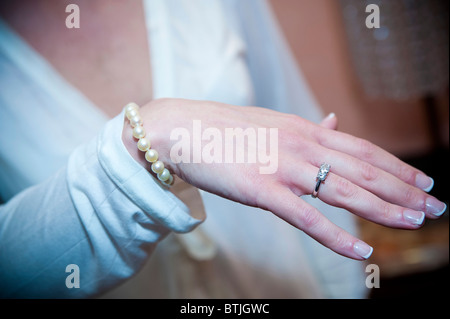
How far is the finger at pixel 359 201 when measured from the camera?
0.36 metres

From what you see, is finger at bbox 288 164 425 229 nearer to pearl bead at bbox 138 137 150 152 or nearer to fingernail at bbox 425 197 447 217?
fingernail at bbox 425 197 447 217

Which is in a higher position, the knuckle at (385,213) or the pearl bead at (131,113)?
the pearl bead at (131,113)

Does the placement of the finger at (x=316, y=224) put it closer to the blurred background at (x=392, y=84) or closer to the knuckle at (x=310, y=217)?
the knuckle at (x=310, y=217)

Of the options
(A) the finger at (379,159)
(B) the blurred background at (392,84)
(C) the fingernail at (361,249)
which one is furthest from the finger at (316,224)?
(B) the blurred background at (392,84)

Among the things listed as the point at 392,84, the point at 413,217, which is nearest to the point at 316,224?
the point at 413,217

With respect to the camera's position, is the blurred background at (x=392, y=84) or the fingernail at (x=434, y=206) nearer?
the fingernail at (x=434, y=206)

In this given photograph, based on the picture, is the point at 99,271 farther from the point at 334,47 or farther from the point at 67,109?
the point at 334,47

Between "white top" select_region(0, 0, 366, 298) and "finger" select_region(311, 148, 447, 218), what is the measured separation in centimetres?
21

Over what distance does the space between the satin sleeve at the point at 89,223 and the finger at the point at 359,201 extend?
6.4 inches

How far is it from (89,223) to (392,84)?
3.81ft
